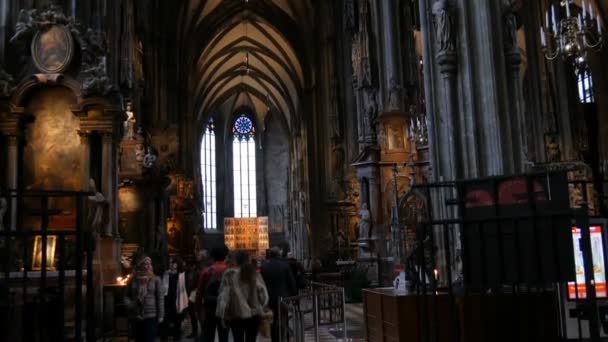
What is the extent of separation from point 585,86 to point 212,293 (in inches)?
859

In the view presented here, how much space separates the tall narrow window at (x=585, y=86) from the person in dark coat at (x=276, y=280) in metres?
19.9

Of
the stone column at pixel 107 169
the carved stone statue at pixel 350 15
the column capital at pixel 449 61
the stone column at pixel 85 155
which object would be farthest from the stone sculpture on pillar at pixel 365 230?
the stone column at pixel 85 155

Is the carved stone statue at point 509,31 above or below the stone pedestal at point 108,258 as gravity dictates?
above

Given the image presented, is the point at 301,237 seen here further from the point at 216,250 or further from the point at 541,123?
the point at 216,250

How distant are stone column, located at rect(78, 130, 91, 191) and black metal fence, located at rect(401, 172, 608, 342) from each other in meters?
8.38

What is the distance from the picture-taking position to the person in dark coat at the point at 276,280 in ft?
27.6

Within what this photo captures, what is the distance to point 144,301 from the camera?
303 inches

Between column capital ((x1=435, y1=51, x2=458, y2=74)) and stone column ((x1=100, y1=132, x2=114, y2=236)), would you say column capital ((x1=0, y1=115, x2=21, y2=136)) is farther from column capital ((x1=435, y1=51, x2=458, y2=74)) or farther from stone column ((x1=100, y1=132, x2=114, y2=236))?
column capital ((x1=435, y1=51, x2=458, y2=74))

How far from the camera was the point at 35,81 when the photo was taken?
1251 centimetres

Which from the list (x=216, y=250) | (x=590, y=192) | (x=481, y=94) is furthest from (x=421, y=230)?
(x=590, y=192)

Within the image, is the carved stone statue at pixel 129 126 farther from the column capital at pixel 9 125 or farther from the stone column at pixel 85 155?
the column capital at pixel 9 125

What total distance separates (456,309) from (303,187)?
33964 millimetres

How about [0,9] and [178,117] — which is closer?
[0,9]

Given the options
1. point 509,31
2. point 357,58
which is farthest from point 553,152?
point 509,31
